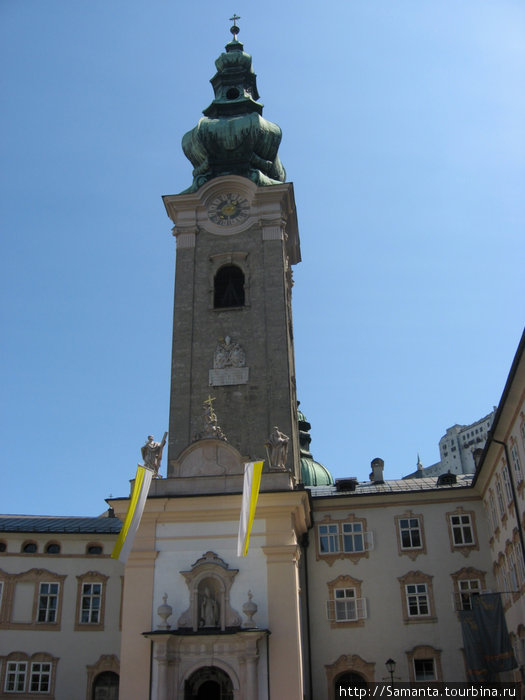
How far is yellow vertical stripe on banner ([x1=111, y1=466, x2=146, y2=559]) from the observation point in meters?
22.9

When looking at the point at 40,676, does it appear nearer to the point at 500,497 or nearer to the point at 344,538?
the point at 344,538

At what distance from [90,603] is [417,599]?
41.6 ft

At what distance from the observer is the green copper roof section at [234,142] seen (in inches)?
1431

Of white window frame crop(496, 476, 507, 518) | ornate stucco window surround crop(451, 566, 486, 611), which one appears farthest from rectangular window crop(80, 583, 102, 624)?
white window frame crop(496, 476, 507, 518)

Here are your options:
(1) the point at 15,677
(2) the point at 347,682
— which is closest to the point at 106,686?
(1) the point at 15,677

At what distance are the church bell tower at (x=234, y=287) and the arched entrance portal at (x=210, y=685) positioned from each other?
21.5 ft

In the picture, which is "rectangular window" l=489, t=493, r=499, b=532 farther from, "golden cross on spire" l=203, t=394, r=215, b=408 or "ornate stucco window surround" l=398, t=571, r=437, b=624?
"golden cross on spire" l=203, t=394, r=215, b=408

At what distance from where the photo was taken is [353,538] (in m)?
29.7

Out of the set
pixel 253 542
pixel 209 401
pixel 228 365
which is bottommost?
pixel 253 542

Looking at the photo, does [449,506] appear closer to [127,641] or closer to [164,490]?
[164,490]

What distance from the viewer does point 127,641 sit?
76.2ft

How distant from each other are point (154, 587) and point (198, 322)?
11.9 m

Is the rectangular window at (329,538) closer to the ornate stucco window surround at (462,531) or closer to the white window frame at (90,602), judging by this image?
the ornate stucco window surround at (462,531)

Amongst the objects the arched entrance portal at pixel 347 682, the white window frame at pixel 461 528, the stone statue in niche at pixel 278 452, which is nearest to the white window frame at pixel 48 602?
the stone statue in niche at pixel 278 452
